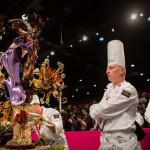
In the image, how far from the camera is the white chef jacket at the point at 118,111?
210cm

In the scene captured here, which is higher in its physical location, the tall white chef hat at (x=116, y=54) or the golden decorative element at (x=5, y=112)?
the tall white chef hat at (x=116, y=54)

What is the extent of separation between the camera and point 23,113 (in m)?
1.55

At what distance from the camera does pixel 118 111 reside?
2.12 metres

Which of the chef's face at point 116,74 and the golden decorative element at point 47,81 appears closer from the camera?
the golden decorative element at point 47,81

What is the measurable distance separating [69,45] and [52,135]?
720cm

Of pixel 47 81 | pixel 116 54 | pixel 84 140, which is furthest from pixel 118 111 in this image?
pixel 84 140

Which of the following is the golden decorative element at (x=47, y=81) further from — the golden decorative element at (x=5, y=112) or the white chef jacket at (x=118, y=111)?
the white chef jacket at (x=118, y=111)

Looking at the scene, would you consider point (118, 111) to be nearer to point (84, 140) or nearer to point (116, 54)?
point (116, 54)

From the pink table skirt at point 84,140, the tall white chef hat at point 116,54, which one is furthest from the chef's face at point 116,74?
the pink table skirt at point 84,140

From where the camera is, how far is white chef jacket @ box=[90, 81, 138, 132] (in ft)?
6.88

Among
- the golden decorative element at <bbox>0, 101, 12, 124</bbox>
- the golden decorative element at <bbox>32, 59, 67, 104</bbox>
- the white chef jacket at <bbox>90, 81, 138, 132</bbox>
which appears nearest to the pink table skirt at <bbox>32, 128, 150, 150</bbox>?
the white chef jacket at <bbox>90, 81, 138, 132</bbox>

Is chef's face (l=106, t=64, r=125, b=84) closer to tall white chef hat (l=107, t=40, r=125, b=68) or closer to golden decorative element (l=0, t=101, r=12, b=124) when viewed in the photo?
Answer: tall white chef hat (l=107, t=40, r=125, b=68)

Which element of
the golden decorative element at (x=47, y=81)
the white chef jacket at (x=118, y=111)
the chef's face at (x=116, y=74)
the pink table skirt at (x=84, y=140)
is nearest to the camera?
the golden decorative element at (x=47, y=81)

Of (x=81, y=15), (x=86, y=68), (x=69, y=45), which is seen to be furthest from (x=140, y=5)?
(x=86, y=68)
